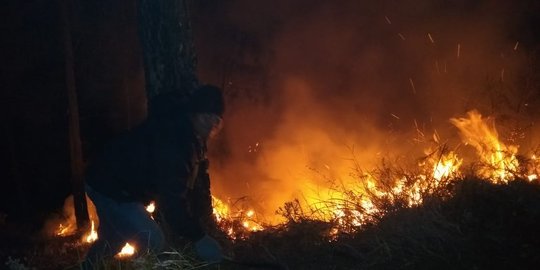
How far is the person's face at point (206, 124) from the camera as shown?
4.37 metres

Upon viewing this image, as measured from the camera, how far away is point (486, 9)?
1035cm

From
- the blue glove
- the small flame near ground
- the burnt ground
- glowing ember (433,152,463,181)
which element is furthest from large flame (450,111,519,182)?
the blue glove

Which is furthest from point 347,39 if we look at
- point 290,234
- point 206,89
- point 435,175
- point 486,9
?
point 206,89

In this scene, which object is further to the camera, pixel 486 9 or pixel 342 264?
pixel 486 9

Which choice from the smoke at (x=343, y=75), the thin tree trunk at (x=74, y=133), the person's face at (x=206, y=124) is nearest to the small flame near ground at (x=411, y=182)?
the person's face at (x=206, y=124)

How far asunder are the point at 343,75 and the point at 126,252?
21.6 feet

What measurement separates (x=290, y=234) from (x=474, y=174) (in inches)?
79.7

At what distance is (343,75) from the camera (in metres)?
10.4

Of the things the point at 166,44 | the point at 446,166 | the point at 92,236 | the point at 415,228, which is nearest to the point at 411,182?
the point at 446,166

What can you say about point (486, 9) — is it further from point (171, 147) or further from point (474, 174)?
point (171, 147)

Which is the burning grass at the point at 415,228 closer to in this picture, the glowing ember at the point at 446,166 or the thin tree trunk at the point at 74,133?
the glowing ember at the point at 446,166

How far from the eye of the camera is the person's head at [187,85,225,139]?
14.4ft

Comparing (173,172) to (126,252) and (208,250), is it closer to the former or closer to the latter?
(208,250)

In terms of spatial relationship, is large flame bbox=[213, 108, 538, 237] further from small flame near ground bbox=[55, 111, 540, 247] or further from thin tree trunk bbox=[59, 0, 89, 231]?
thin tree trunk bbox=[59, 0, 89, 231]
